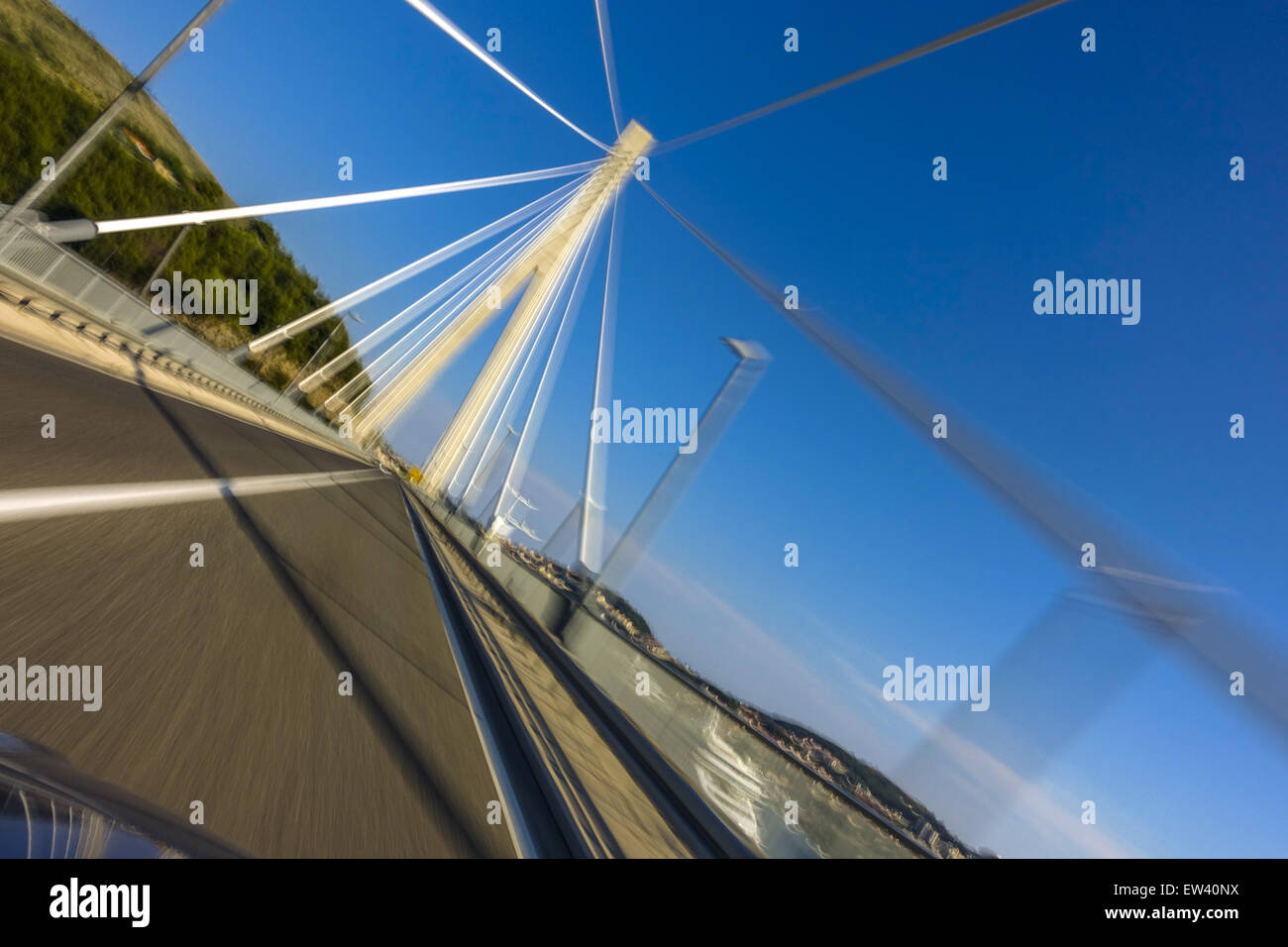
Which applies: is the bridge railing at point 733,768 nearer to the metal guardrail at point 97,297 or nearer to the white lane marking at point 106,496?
the white lane marking at point 106,496

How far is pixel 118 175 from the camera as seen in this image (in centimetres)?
4000

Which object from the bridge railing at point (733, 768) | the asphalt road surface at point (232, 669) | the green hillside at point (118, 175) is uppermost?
the green hillside at point (118, 175)

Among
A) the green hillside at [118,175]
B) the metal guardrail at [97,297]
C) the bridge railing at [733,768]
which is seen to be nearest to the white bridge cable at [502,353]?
the metal guardrail at [97,297]

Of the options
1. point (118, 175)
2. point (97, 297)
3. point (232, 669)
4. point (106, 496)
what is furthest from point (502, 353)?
point (232, 669)

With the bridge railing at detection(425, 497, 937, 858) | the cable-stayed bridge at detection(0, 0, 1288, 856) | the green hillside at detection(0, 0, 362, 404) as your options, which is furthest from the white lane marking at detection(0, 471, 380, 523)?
the green hillside at detection(0, 0, 362, 404)

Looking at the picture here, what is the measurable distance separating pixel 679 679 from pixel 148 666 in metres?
4.23

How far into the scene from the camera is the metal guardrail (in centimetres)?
1645

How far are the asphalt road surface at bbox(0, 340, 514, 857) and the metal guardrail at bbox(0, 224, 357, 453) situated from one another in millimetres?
8700

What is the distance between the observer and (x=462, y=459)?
121 ft

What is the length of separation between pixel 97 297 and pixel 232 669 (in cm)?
2078

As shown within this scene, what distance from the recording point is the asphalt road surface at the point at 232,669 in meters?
3.29

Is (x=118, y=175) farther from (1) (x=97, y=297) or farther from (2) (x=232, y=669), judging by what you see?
(2) (x=232, y=669)

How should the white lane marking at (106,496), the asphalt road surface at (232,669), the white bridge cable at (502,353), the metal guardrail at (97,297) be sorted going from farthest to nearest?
the white bridge cable at (502,353) → the metal guardrail at (97,297) → the white lane marking at (106,496) → the asphalt road surface at (232,669)

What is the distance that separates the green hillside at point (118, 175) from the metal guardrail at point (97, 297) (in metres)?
1.39
